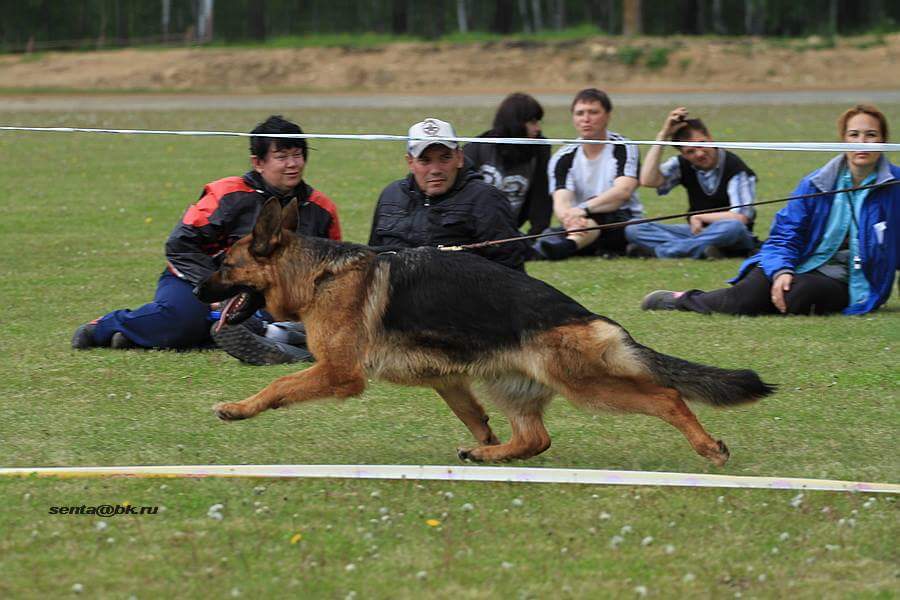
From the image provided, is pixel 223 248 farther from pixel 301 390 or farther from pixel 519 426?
pixel 519 426

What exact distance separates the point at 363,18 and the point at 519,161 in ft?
178

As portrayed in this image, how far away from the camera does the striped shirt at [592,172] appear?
11.1 m

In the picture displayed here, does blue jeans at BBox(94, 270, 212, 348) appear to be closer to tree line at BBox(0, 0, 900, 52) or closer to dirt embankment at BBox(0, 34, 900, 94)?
dirt embankment at BBox(0, 34, 900, 94)

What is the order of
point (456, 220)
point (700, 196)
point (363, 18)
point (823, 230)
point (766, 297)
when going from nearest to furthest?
point (456, 220) → point (823, 230) → point (766, 297) → point (700, 196) → point (363, 18)

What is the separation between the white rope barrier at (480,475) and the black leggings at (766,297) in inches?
146

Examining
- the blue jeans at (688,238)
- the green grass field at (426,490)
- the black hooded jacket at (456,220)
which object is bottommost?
the green grass field at (426,490)

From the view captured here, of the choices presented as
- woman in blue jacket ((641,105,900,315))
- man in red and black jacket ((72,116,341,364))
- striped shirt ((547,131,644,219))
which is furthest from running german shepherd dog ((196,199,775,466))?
striped shirt ((547,131,644,219))

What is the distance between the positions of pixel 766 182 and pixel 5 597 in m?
13.2

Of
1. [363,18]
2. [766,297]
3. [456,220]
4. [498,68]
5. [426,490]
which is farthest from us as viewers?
[363,18]

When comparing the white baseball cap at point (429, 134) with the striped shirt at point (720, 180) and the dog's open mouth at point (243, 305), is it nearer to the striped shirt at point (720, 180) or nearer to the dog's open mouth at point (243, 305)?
A: the dog's open mouth at point (243, 305)

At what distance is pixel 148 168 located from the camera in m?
18.7

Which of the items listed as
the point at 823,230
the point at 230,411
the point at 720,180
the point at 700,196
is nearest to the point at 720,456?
the point at 230,411

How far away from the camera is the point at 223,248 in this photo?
7691mm

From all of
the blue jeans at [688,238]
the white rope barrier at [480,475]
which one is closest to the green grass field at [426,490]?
the white rope barrier at [480,475]
